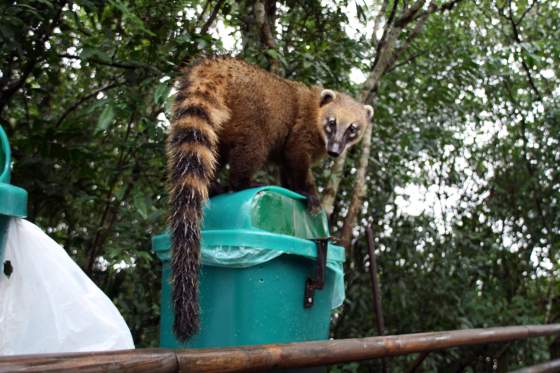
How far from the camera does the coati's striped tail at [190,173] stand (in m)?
1.80

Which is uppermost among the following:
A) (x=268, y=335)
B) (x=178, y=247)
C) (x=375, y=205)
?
(x=375, y=205)

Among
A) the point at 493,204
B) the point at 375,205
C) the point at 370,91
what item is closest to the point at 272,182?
the point at 370,91

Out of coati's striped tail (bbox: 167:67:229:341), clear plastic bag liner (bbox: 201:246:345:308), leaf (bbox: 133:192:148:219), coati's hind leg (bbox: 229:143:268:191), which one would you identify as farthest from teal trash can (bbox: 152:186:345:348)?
leaf (bbox: 133:192:148:219)

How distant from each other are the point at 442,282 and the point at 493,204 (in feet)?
4.12

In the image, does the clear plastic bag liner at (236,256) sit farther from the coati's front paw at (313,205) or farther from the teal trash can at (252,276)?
the coati's front paw at (313,205)

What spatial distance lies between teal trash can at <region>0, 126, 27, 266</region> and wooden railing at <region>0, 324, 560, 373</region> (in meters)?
0.60

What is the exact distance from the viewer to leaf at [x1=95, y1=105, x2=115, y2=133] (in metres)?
2.58

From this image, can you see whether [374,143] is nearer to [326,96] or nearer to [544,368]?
[326,96]

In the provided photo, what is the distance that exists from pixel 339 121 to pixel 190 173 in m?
1.33

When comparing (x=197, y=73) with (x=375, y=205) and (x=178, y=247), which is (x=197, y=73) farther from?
(x=375, y=205)

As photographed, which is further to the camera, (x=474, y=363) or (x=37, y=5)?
(x=474, y=363)

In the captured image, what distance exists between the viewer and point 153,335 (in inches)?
180

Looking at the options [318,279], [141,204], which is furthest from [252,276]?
[141,204]

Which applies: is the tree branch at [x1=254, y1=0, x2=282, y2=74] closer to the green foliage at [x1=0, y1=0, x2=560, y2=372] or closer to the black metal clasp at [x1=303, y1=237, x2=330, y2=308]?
the green foliage at [x1=0, y1=0, x2=560, y2=372]
